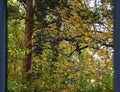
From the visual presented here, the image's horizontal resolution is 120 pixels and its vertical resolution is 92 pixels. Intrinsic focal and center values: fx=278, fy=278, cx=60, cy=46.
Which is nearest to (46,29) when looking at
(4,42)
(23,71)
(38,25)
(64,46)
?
(38,25)

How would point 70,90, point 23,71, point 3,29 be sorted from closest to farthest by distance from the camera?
1. point 3,29
2. point 70,90
3. point 23,71

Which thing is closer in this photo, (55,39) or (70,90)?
(70,90)

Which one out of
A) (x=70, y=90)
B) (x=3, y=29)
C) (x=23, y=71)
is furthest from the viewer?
(x=23, y=71)

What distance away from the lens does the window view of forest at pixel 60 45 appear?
1.67 metres

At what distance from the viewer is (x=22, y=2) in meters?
1.83

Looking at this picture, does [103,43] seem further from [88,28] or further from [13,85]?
[13,85]

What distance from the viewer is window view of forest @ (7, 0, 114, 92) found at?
65.7 inches

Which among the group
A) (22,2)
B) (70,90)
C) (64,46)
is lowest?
(70,90)

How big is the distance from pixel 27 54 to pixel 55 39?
8.0 inches

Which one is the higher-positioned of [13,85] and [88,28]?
[88,28]

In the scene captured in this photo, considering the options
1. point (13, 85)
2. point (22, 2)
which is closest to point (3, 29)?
point (13, 85)

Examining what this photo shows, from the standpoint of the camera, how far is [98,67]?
66.2 inches

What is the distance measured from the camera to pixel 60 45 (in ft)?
5.67

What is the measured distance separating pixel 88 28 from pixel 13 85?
23.1 inches
